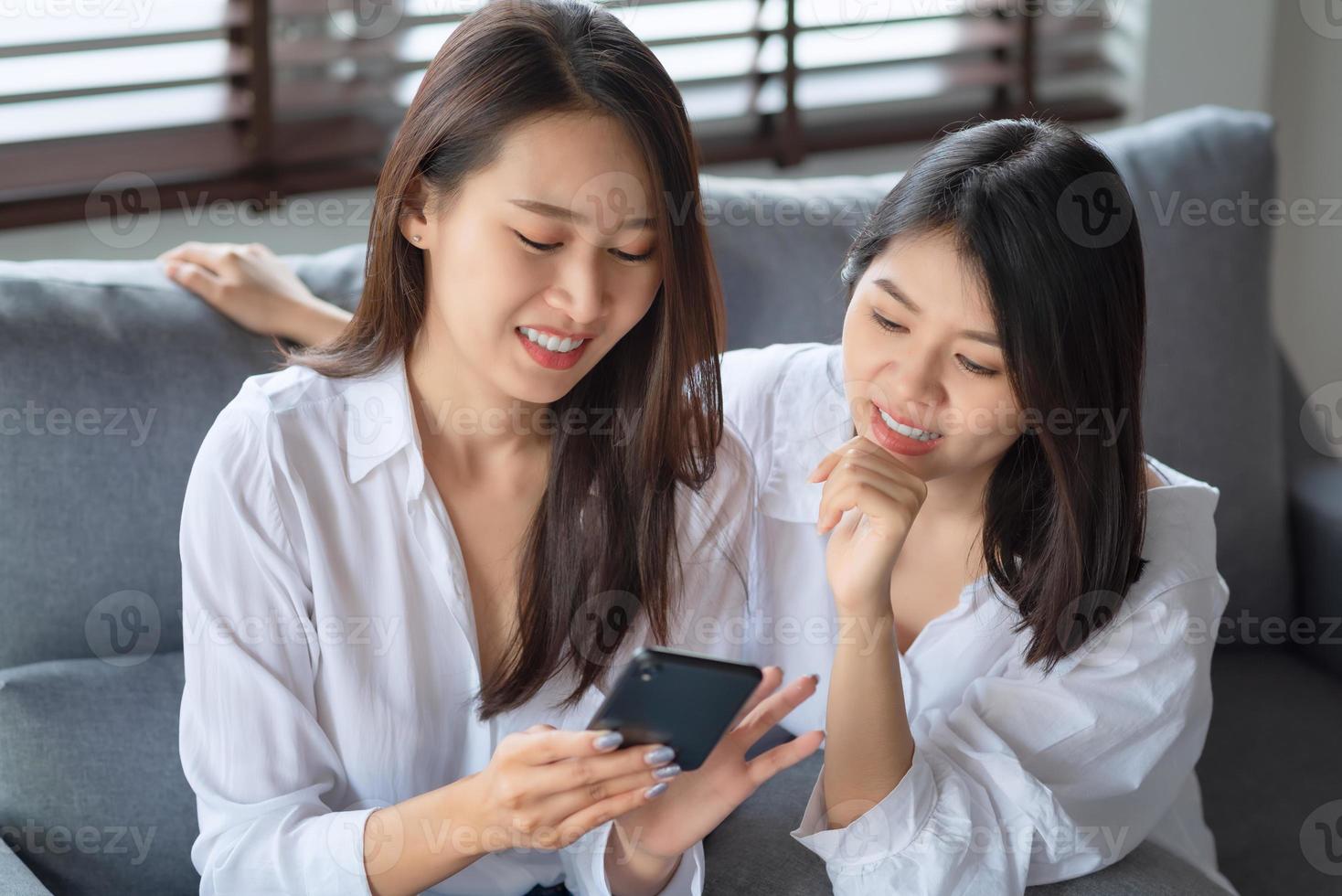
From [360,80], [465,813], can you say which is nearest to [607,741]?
[465,813]

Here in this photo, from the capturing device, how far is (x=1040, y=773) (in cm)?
146

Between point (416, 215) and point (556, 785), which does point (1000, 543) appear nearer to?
point (556, 785)

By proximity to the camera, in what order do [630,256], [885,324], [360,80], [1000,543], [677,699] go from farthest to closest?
[360,80] → [1000,543] → [885,324] → [630,256] → [677,699]

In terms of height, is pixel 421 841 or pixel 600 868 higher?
pixel 421 841

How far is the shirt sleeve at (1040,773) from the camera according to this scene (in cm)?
137

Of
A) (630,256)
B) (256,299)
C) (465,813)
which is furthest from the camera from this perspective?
(256,299)

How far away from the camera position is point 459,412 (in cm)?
147

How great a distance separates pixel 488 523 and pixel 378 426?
17 centimetres

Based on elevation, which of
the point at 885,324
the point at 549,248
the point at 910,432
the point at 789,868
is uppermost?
the point at 549,248

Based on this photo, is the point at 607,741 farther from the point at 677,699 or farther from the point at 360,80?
the point at 360,80

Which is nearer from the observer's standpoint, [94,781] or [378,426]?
[378,426]

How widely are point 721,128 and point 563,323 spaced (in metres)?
1.86

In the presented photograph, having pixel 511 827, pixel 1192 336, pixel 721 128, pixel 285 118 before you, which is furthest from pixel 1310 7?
pixel 511 827

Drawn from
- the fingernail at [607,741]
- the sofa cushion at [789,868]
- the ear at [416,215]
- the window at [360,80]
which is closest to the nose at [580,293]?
the ear at [416,215]
